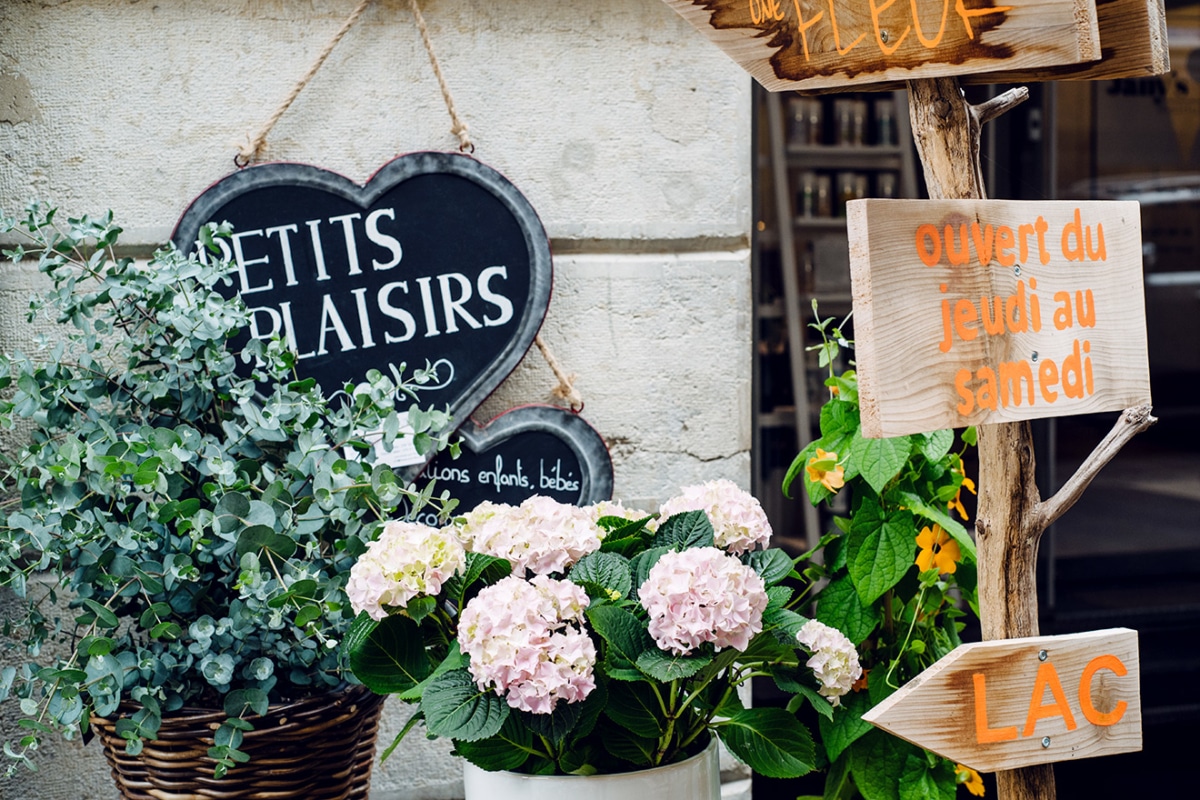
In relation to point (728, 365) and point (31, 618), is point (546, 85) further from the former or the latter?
point (31, 618)

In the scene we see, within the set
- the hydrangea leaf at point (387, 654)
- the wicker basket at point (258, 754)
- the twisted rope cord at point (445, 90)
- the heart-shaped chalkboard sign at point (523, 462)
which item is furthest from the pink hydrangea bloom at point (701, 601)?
the twisted rope cord at point (445, 90)

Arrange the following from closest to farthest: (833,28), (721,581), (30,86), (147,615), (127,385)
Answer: (721,581)
(833,28)
(147,615)
(127,385)
(30,86)

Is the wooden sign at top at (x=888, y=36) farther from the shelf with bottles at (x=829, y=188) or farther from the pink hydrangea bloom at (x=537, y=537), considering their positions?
the shelf with bottles at (x=829, y=188)

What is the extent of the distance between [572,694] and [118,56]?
1.22 metres

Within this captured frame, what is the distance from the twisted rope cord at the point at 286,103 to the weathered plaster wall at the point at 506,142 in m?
0.02

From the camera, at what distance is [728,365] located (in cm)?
188

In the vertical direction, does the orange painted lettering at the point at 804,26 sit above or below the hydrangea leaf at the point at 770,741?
above

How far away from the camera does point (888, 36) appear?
107cm

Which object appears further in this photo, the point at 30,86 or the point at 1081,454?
the point at 1081,454

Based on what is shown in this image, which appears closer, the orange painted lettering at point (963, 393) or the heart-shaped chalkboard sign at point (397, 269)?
the orange painted lettering at point (963, 393)

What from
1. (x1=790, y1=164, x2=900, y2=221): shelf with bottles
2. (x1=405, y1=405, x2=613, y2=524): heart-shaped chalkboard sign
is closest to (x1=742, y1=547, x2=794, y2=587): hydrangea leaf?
(x1=405, y1=405, x2=613, y2=524): heart-shaped chalkboard sign

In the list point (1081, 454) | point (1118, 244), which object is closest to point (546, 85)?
point (1118, 244)

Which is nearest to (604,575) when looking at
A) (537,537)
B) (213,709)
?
(537,537)

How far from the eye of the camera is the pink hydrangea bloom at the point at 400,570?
1.02 m
